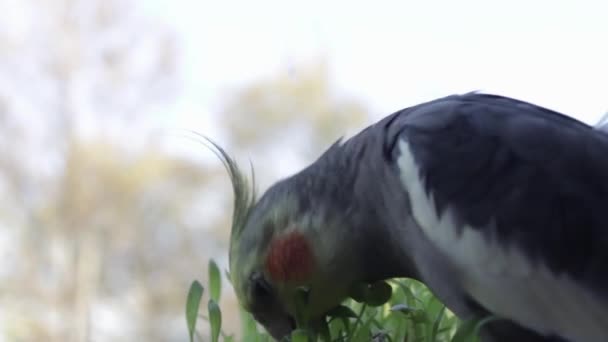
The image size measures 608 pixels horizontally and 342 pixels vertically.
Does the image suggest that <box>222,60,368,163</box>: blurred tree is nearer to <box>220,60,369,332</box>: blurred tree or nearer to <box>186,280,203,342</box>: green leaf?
<box>220,60,369,332</box>: blurred tree

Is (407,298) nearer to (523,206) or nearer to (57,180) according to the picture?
(523,206)

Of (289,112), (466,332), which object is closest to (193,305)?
(466,332)

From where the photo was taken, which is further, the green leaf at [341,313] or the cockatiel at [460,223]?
the green leaf at [341,313]

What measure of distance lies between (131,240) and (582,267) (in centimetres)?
242

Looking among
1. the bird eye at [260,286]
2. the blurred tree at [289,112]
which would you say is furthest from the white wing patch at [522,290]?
the blurred tree at [289,112]

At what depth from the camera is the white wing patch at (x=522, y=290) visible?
1.92 ft

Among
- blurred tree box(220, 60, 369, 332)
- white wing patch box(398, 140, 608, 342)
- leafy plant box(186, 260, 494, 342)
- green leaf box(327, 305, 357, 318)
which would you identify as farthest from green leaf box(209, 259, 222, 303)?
blurred tree box(220, 60, 369, 332)

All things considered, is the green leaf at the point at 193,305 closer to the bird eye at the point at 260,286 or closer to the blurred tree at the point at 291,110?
the bird eye at the point at 260,286

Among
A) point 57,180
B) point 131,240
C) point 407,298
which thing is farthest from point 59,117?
point 407,298

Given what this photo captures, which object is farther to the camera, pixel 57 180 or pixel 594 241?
pixel 57 180

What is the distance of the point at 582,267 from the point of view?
1.91 ft

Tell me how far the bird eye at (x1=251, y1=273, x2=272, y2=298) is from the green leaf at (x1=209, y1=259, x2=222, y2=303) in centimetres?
6

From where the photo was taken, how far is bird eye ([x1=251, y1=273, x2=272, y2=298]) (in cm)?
80

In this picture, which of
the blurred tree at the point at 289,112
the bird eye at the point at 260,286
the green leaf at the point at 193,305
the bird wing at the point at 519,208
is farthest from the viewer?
the blurred tree at the point at 289,112
